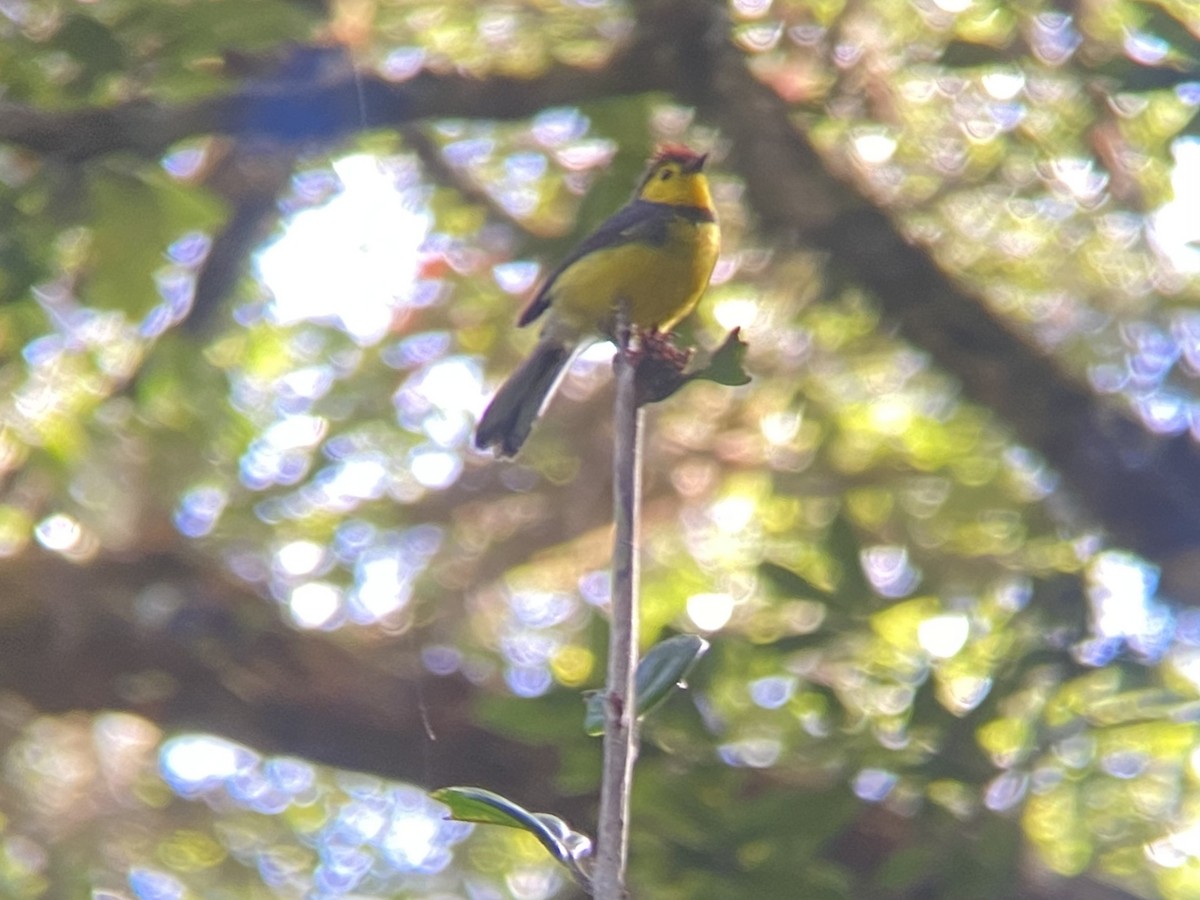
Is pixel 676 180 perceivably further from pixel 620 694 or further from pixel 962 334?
pixel 620 694

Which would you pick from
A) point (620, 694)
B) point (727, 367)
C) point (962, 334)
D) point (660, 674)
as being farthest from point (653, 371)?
point (962, 334)

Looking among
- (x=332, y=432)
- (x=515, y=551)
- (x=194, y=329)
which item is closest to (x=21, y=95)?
(x=194, y=329)

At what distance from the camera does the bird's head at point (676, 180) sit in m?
3.55

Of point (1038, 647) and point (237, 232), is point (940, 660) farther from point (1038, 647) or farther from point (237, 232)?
point (237, 232)

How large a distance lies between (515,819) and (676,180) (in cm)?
249

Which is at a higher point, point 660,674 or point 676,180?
point 660,674

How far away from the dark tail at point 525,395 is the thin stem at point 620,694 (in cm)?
196

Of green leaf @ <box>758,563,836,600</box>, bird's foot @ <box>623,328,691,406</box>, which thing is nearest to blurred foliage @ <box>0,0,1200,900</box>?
green leaf @ <box>758,563,836,600</box>

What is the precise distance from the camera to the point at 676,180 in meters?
3.65

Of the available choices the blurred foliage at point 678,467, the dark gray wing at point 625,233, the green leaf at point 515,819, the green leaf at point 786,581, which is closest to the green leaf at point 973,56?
the blurred foliage at point 678,467

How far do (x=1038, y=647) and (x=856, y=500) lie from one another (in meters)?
1.20

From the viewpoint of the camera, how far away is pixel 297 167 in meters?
4.79

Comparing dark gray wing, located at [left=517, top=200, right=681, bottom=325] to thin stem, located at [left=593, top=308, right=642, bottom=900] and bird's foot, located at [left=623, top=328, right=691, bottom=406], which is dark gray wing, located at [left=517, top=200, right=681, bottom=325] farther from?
thin stem, located at [left=593, top=308, right=642, bottom=900]

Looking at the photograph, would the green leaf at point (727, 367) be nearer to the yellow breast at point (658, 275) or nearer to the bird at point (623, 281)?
the bird at point (623, 281)
